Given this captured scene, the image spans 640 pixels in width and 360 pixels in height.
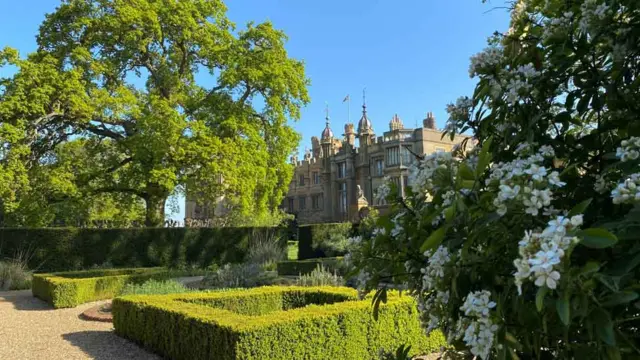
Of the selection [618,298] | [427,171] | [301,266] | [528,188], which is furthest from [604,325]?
[301,266]

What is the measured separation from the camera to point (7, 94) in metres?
14.9

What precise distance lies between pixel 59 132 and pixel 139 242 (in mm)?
4852

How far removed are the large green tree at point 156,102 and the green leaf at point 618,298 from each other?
52.6 feet

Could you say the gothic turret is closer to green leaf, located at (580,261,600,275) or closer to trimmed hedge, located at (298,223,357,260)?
trimmed hedge, located at (298,223,357,260)

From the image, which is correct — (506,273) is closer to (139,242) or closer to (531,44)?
(531,44)

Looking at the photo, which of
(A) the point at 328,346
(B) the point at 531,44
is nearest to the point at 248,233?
(A) the point at 328,346

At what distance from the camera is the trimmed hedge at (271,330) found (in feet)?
16.1

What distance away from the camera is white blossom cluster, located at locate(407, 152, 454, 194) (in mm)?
1451

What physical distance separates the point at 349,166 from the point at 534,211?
49192 millimetres

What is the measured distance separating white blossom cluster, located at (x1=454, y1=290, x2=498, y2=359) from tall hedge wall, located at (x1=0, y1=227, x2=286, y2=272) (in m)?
17.7

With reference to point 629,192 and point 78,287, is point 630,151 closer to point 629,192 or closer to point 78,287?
point 629,192

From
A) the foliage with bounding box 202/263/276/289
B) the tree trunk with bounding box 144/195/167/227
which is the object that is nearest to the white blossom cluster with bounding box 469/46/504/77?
the foliage with bounding box 202/263/276/289

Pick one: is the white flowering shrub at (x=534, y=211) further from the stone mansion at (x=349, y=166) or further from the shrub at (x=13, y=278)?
the stone mansion at (x=349, y=166)

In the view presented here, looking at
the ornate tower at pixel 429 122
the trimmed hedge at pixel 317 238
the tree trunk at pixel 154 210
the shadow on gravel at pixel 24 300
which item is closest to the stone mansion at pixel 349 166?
the ornate tower at pixel 429 122
